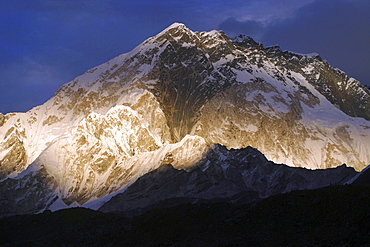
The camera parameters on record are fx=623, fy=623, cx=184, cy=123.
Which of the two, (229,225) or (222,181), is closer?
(229,225)

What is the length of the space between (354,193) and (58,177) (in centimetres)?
16384

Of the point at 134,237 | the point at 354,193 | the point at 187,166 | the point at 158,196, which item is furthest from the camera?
the point at 187,166

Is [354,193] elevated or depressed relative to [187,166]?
depressed

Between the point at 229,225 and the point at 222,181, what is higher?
the point at 222,181

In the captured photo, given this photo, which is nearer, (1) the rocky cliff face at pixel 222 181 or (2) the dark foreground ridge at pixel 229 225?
(2) the dark foreground ridge at pixel 229 225

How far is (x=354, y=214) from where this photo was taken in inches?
1567

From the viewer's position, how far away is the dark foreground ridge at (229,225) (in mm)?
39000

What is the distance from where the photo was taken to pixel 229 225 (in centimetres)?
4553

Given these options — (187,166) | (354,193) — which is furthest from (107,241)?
(187,166)

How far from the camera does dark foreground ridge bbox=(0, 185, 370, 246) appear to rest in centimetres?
3900

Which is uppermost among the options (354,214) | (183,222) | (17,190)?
(17,190)

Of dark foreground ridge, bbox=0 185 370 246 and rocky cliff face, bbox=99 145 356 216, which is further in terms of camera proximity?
rocky cliff face, bbox=99 145 356 216

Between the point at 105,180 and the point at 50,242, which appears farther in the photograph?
the point at 105,180

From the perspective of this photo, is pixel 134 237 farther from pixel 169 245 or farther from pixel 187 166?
pixel 187 166
